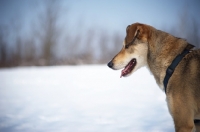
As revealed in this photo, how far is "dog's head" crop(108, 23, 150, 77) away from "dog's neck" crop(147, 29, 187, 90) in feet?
0.31

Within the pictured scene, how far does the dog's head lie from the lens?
3.10 m

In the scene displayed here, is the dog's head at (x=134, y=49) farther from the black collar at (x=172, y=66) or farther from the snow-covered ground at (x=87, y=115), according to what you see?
the snow-covered ground at (x=87, y=115)

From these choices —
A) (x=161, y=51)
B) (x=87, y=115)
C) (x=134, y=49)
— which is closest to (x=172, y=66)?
(x=161, y=51)

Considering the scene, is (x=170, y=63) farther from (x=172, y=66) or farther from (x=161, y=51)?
(x=161, y=51)

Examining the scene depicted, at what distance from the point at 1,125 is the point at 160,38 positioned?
13.0ft

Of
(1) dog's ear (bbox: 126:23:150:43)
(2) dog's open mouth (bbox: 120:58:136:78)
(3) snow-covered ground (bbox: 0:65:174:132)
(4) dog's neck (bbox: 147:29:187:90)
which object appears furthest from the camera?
(3) snow-covered ground (bbox: 0:65:174:132)

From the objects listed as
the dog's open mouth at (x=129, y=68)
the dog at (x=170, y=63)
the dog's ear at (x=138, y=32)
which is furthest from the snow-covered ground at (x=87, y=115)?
the dog's ear at (x=138, y=32)

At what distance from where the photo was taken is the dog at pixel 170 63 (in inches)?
97.9

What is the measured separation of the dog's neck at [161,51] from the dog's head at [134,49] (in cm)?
9

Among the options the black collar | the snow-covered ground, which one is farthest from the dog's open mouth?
the snow-covered ground

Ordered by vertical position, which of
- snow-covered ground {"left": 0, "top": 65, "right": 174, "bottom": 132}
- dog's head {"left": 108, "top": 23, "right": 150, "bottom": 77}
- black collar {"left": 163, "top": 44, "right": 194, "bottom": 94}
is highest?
dog's head {"left": 108, "top": 23, "right": 150, "bottom": 77}

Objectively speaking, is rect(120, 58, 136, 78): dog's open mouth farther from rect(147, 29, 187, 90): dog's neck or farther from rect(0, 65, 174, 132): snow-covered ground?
rect(0, 65, 174, 132): snow-covered ground

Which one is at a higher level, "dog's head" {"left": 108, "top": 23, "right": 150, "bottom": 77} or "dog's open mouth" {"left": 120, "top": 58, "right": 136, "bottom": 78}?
"dog's head" {"left": 108, "top": 23, "right": 150, "bottom": 77}

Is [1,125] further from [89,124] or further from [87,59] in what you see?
[87,59]
